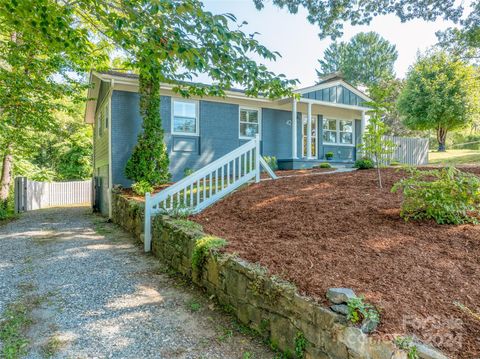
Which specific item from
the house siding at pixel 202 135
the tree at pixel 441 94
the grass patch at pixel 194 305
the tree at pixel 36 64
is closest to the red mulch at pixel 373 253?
the grass patch at pixel 194 305

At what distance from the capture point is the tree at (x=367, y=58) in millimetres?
34812

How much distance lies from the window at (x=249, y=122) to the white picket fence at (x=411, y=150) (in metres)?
7.52

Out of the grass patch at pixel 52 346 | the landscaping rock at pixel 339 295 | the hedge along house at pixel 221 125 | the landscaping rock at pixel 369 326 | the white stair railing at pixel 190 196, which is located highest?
the hedge along house at pixel 221 125

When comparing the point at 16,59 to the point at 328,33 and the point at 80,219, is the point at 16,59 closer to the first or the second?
the point at 80,219

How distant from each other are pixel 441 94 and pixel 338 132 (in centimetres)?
863

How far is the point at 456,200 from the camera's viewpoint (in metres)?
3.54

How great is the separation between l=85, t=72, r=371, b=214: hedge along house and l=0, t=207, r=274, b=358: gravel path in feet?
15.9

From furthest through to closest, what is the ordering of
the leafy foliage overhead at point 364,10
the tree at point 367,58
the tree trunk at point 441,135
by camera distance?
1. the tree at point 367,58
2. the tree trunk at point 441,135
3. the leafy foliage overhead at point 364,10

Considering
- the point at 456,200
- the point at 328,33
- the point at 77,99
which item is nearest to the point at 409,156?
the point at 328,33

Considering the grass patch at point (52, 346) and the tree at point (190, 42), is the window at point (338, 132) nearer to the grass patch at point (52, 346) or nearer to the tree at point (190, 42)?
the tree at point (190, 42)

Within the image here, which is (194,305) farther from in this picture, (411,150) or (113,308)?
(411,150)

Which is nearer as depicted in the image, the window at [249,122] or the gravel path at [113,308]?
the gravel path at [113,308]

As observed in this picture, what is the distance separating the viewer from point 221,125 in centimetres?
1164

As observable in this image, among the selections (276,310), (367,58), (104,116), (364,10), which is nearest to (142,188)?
(104,116)
